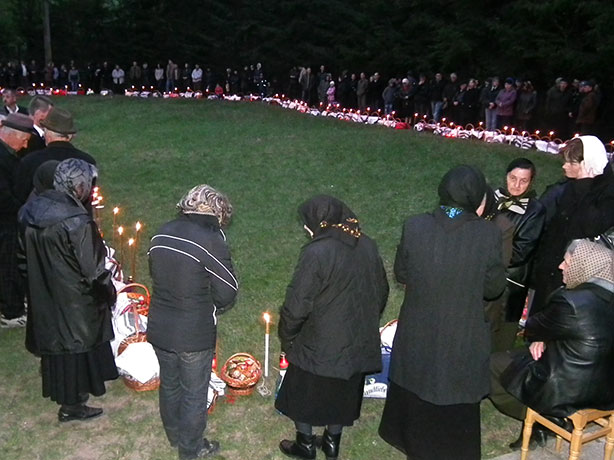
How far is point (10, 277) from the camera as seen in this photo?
21.4 feet

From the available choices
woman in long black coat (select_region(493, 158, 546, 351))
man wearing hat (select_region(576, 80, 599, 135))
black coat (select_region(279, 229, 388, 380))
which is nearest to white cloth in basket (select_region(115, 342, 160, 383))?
black coat (select_region(279, 229, 388, 380))

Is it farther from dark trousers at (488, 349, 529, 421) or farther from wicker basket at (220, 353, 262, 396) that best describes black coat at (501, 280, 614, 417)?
wicker basket at (220, 353, 262, 396)

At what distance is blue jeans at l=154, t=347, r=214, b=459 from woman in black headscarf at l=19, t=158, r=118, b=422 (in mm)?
686

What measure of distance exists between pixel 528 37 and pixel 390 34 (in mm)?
9282

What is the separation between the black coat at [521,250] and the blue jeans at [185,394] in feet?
7.63

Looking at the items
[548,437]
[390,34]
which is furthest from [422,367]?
[390,34]

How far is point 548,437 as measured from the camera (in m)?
4.81

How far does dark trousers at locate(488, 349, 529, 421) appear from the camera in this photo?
456cm

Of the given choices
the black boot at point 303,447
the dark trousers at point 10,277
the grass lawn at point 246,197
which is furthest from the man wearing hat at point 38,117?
the black boot at point 303,447

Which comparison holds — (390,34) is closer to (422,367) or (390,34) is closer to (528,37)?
(528,37)

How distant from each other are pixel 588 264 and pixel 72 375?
357 centimetres

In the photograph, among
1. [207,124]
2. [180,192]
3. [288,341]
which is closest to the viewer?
[288,341]

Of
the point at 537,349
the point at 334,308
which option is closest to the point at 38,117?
the point at 334,308

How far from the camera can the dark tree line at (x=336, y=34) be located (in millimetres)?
23094
